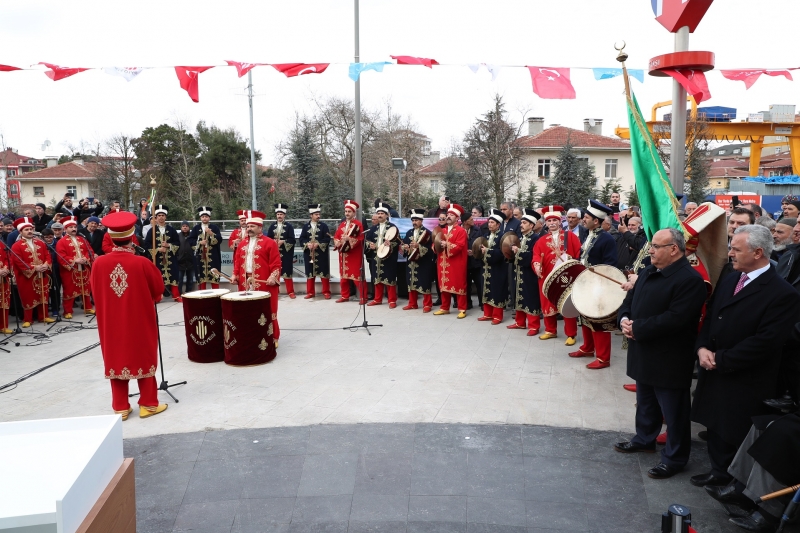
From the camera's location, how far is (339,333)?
995 centimetres

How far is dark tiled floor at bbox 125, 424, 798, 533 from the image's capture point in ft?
13.3

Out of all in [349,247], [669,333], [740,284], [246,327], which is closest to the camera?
[740,284]

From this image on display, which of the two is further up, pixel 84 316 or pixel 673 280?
pixel 673 280

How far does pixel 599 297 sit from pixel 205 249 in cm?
966

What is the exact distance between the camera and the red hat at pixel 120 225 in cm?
579

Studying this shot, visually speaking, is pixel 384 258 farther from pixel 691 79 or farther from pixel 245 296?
pixel 691 79

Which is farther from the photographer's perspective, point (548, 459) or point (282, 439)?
point (282, 439)

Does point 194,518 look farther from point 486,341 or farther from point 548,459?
point 486,341

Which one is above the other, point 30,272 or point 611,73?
point 611,73

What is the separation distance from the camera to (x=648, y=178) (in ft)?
18.7

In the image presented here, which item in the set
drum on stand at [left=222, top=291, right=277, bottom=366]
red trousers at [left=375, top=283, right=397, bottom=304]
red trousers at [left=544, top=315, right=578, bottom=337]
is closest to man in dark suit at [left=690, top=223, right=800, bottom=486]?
red trousers at [left=544, top=315, right=578, bottom=337]

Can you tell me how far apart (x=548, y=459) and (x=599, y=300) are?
1913mm

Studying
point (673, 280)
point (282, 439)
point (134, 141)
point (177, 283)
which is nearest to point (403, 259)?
point (177, 283)

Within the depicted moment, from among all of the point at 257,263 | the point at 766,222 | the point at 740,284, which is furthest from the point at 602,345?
the point at 257,263
